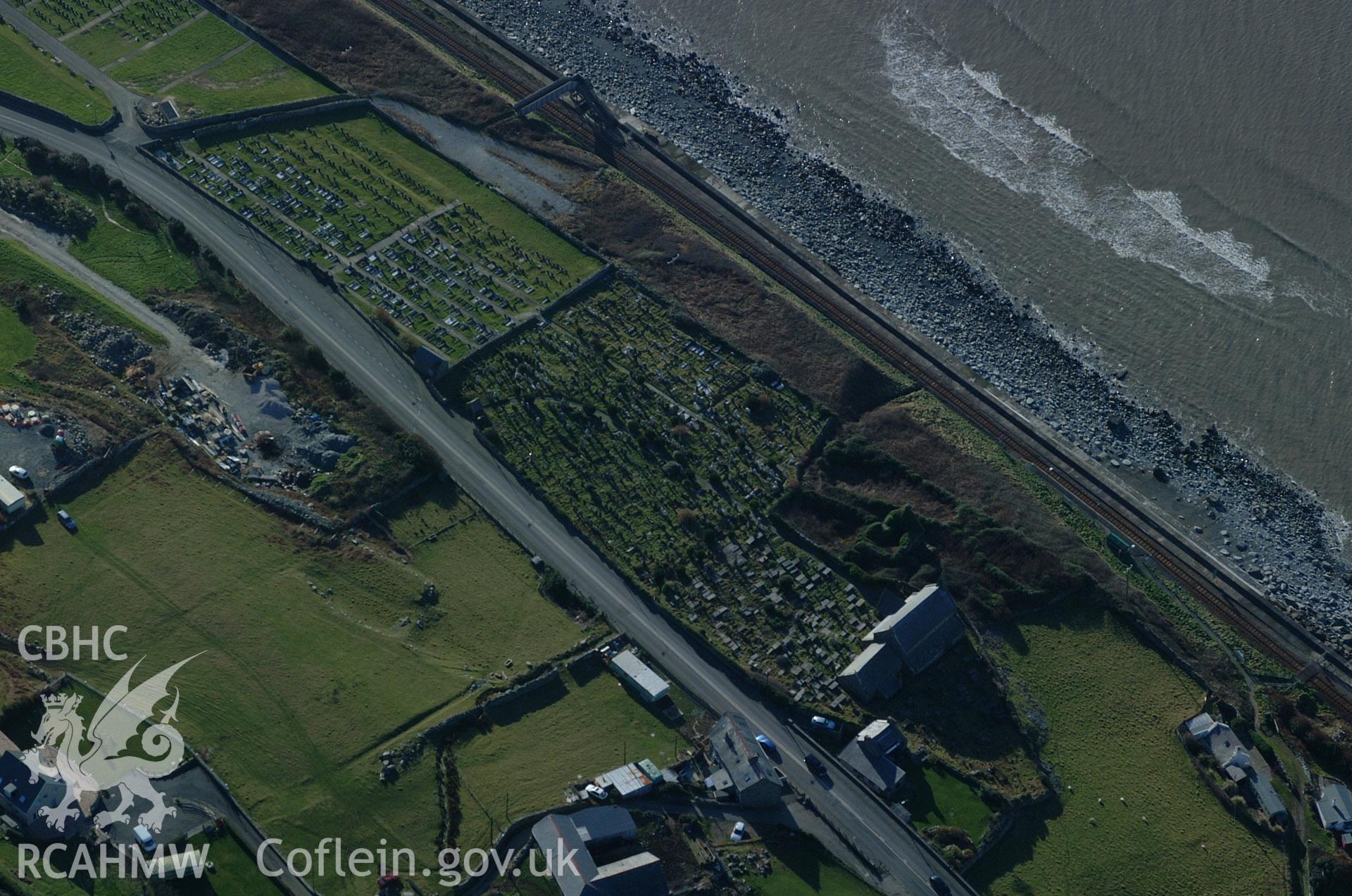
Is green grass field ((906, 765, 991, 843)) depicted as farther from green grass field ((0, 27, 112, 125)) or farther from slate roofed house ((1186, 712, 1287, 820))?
green grass field ((0, 27, 112, 125))

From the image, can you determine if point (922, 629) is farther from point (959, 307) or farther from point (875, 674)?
point (959, 307)

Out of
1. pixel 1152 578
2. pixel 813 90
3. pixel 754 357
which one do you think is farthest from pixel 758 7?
pixel 1152 578

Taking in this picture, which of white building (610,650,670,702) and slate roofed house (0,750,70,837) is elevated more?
slate roofed house (0,750,70,837)

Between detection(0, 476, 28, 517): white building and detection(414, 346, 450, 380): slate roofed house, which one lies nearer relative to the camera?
detection(0, 476, 28, 517): white building

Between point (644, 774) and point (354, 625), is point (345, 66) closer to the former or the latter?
point (354, 625)

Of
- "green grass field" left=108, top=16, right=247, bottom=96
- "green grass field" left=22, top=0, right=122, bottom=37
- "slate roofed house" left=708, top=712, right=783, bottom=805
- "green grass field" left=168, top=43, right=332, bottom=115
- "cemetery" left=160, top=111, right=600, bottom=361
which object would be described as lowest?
"slate roofed house" left=708, top=712, right=783, bottom=805

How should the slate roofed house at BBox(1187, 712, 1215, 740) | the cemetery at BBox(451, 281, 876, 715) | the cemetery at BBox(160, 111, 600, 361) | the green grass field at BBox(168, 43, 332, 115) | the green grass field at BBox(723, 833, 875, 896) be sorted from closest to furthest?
the green grass field at BBox(723, 833, 875, 896), the slate roofed house at BBox(1187, 712, 1215, 740), the cemetery at BBox(451, 281, 876, 715), the cemetery at BBox(160, 111, 600, 361), the green grass field at BBox(168, 43, 332, 115)

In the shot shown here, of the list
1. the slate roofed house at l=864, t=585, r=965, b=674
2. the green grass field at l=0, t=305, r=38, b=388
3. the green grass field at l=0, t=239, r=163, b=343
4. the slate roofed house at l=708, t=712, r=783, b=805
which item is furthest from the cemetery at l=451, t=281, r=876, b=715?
the green grass field at l=0, t=305, r=38, b=388

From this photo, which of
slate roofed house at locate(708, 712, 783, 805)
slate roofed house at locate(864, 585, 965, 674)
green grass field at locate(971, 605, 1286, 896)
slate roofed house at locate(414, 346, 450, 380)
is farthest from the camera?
slate roofed house at locate(414, 346, 450, 380)
